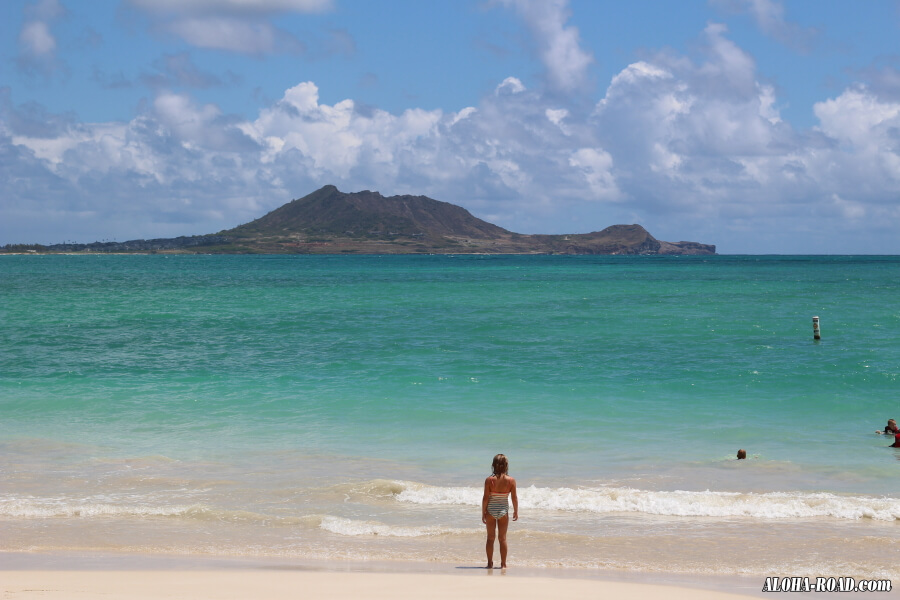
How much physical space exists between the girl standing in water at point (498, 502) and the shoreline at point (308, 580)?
1.24ft

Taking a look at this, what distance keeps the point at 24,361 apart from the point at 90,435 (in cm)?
1615

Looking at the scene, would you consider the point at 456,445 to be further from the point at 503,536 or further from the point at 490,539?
the point at 503,536

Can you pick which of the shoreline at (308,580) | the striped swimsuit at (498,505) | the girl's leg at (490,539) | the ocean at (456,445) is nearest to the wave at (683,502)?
the ocean at (456,445)

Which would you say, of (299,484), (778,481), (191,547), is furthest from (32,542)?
(778,481)

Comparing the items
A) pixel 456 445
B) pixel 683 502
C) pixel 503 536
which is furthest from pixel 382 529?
pixel 456 445

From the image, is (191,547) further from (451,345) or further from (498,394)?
(451,345)

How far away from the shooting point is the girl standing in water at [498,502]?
12080mm

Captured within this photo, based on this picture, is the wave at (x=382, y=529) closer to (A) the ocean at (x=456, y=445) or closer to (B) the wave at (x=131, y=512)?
(A) the ocean at (x=456, y=445)

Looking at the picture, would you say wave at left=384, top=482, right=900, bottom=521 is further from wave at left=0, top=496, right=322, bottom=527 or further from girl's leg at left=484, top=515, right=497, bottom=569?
girl's leg at left=484, top=515, right=497, bottom=569

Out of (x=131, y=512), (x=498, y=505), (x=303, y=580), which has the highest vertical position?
(x=498, y=505)

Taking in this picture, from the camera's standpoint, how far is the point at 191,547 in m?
13.5

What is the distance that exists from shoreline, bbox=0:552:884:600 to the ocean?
555mm

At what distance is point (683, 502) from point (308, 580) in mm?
8038

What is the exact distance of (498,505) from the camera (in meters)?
12.2
